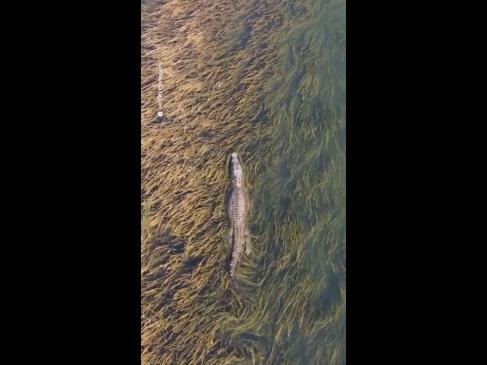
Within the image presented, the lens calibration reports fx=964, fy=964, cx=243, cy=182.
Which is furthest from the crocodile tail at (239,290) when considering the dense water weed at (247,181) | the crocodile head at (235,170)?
the crocodile head at (235,170)

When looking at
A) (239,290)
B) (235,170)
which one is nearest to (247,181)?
(235,170)

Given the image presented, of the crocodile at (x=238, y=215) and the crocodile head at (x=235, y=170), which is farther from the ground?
the crocodile head at (x=235, y=170)

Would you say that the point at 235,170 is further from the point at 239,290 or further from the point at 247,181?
the point at 239,290

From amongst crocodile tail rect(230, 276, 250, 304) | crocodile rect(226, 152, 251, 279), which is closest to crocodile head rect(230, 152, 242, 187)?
crocodile rect(226, 152, 251, 279)

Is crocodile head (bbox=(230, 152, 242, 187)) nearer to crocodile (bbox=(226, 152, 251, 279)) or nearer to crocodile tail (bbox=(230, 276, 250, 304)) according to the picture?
crocodile (bbox=(226, 152, 251, 279))

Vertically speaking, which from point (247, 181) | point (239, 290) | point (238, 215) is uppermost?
point (247, 181)

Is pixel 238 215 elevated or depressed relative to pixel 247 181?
depressed

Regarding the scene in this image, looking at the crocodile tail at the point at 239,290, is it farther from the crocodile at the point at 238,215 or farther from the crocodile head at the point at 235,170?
the crocodile head at the point at 235,170
